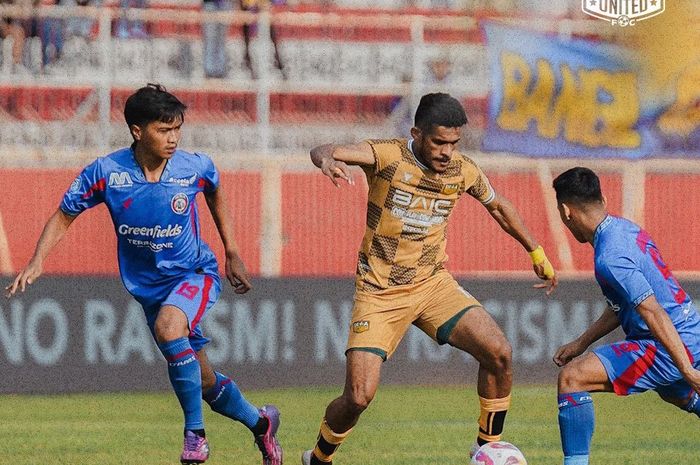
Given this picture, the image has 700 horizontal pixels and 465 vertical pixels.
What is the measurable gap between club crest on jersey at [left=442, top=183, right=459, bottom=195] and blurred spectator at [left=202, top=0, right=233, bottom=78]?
Result: 967 centimetres

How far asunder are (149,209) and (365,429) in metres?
3.53

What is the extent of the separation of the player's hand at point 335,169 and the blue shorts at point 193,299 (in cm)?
138

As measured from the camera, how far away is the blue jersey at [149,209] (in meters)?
8.95

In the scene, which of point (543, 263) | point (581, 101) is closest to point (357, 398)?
point (543, 263)

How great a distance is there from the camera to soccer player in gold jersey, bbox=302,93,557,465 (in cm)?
866

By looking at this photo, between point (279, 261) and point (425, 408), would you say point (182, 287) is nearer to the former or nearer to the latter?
point (425, 408)

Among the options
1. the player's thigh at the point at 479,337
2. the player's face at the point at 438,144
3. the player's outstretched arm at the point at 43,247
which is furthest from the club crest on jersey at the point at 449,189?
the player's outstretched arm at the point at 43,247

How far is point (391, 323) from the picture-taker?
885 centimetres

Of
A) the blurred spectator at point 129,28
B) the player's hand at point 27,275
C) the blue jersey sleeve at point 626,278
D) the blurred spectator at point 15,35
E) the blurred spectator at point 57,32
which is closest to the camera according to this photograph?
the blue jersey sleeve at point 626,278

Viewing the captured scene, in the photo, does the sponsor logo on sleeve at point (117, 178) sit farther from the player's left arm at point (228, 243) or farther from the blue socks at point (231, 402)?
the blue socks at point (231, 402)

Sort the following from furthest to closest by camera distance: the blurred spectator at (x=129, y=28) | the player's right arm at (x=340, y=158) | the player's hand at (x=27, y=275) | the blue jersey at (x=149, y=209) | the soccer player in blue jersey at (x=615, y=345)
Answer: the blurred spectator at (x=129, y=28) → the blue jersey at (x=149, y=209) → the player's hand at (x=27, y=275) → the soccer player in blue jersey at (x=615, y=345) → the player's right arm at (x=340, y=158)

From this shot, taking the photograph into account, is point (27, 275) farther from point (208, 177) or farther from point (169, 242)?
point (208, 177)

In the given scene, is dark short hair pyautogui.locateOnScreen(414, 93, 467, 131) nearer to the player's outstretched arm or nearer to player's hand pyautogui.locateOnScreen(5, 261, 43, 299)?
the player's outstretched arm

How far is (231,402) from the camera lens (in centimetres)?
923
